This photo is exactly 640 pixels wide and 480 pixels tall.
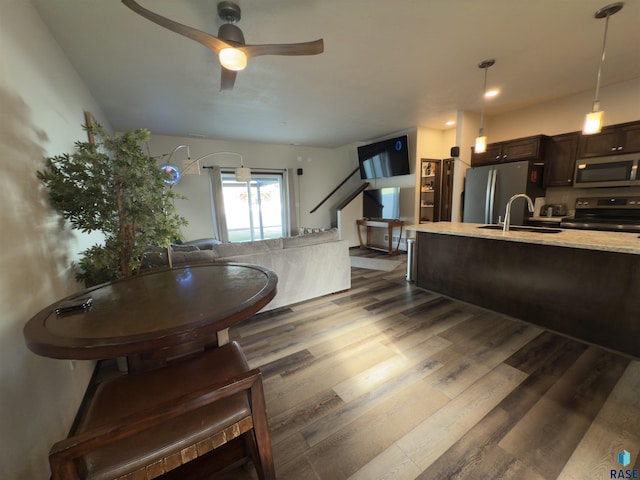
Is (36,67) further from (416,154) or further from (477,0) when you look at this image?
(416,154)

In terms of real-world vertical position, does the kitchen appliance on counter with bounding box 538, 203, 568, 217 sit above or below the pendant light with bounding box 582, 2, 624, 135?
below

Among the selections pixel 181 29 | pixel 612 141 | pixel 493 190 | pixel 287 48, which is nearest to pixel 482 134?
pixel 493 190

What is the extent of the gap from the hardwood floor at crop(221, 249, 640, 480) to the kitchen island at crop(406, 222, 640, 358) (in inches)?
6.5

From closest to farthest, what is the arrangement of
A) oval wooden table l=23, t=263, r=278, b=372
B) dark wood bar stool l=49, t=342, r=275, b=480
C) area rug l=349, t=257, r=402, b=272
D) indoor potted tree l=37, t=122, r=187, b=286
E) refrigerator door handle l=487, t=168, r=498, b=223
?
dark wood bar stool l=49, t=342, r=275, b=480 < oval wooden table l=23, t=263, r=278, b=372 < indoor potted tree l=37, t=122, r=187, b=286 < refrigerator door handle l=487, t=168, r=498, b=223 < area rug l=349, t=257, r=402, b=272

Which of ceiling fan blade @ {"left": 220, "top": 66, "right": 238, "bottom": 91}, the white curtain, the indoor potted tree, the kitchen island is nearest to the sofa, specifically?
the indoor potted tree

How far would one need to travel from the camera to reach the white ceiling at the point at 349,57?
1.80 metres

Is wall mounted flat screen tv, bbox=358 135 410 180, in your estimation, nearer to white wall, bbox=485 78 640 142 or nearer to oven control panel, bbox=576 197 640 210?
white wall, bbox=485 78 640 142

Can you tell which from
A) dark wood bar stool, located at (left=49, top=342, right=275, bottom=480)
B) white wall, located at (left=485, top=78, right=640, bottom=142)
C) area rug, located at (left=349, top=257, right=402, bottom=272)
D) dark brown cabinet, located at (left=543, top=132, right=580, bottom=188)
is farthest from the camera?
area rug, located at (left=349, top=257, right=402, bottom=272)

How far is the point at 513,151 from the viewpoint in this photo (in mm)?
4023

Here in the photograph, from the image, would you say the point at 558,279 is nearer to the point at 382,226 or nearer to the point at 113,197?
the point at 382,226

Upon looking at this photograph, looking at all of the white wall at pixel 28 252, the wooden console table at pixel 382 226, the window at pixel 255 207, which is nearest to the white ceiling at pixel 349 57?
the white wall at pixel 28 252

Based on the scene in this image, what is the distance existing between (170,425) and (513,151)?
17.3 ft

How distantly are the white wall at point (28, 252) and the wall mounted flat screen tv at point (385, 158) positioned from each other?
4987mm

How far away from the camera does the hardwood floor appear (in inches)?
48.4
